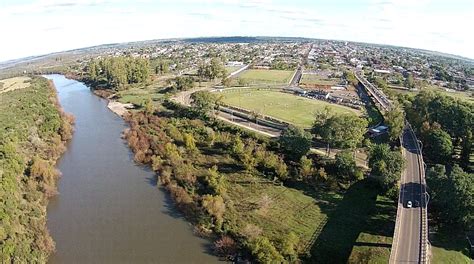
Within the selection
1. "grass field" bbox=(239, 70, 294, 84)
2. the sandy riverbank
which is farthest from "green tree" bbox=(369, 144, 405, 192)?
"grass field" bbox=(239, 70, 294, 84)

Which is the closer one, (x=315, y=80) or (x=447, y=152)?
(x=447, y=152)

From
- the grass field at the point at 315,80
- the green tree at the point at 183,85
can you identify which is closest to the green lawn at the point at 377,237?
the green tree at the point at 183,85

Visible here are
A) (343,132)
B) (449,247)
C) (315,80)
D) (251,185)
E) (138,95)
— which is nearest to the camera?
(449,247)

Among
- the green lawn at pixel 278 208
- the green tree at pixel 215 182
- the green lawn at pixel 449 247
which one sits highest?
the green tree at pixel 215 182

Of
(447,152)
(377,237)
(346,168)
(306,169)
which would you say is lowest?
(377,237)

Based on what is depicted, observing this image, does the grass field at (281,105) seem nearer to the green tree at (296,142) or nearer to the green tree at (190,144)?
the green tree at (296,142)

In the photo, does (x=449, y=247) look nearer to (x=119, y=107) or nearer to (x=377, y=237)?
(x=377, y=237)

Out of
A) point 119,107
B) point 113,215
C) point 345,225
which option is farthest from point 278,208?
point 119,107

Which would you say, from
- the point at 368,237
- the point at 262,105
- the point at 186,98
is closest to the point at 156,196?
the point at 368,237
